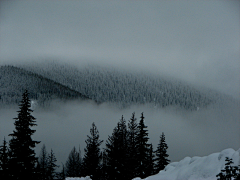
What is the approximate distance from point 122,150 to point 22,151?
10.3 metres

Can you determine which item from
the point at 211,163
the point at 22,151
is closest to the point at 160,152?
the point at 22,151

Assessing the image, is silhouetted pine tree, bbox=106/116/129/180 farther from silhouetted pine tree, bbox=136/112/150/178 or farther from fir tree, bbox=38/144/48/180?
fir tree, bbox=38/144/48/180

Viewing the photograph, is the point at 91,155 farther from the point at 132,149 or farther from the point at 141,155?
the point at 141,155

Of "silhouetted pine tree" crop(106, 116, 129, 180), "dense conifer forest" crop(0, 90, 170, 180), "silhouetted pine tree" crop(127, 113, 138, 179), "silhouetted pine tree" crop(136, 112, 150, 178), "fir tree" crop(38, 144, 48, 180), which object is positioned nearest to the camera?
"dense conifer forest" crop(0, 90, 170, 180)

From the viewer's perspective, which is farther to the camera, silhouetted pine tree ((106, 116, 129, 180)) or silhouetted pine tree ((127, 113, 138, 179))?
silhouetted pine tree ((127, 113, 138, 179))

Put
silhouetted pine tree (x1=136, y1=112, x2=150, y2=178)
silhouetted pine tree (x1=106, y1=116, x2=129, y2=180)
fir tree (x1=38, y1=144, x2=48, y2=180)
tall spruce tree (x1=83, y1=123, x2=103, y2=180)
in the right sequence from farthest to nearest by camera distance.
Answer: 1. silhouetted pine tree (x1=136, y1=112, x2=150, y2=178)
2. tall spruce tree (x1=83, y1=123, x2=103, y2=180)
3. silhouetted pine tree (x1=106, y1=116, x2=129, y2=180)
4. fir tree (x1=38, y1=144, x2=48, y2=180)

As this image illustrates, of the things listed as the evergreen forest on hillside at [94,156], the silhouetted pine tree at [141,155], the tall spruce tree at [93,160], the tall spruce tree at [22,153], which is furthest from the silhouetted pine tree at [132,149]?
the tall spruce tree at [22,153]

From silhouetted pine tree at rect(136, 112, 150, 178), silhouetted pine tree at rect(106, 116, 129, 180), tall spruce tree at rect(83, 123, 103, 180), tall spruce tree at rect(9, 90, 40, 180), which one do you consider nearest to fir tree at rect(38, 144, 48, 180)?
tall spruce tree at rect(9, 90, 40, 180)

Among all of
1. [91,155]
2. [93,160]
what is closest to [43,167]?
[91,155]

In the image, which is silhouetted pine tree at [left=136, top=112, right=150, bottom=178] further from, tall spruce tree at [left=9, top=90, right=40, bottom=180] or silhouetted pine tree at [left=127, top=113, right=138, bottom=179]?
tall spruce tree at [left=9, top=90, right=40, bottom=180]

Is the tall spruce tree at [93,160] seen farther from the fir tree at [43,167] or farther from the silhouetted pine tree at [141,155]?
the fir tree at [43,167]

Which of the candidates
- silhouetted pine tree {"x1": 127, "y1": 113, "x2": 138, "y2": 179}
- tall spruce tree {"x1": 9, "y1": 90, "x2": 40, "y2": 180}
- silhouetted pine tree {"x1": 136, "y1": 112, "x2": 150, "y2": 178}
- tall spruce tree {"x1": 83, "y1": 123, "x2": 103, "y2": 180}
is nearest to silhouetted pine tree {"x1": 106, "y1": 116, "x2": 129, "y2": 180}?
silhouetted pine tree {"x1": 127, "y1": 113, "x2": 138, "y2": 179}

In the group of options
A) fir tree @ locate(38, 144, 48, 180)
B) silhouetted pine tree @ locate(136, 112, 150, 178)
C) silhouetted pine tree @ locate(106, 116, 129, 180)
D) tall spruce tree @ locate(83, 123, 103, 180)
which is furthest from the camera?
silhouetted pine tree @ locate(136, 112, 150, 178)

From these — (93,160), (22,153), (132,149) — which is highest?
(132,149)
